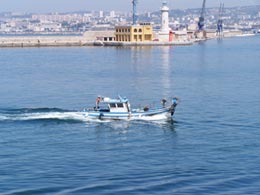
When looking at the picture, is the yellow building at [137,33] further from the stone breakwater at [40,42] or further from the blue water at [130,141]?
the blue water at [130,141]

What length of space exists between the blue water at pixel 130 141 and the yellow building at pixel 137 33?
117 ft

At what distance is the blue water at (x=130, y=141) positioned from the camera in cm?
1227

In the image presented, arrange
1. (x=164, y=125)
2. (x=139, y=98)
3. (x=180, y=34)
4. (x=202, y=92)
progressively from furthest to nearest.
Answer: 1. (x=180, y=34)
2. (x=202, y=92)
3. (x=139, y=98)
4. (x=164, y=125)

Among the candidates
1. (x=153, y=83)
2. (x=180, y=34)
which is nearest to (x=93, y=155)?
(x=153, y=83)

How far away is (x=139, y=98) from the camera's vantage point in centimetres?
2319

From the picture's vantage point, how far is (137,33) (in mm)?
64938

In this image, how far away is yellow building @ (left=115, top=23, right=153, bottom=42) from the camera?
64750mm

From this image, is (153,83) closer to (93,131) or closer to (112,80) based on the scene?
(112,80)

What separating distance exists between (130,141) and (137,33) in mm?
49672

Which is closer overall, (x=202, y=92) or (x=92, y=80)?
(x=202, y=92)

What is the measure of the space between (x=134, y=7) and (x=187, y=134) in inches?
2164

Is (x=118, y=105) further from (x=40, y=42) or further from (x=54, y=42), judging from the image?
(x=54, y=42)

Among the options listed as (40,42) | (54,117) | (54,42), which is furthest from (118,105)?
(54,42)

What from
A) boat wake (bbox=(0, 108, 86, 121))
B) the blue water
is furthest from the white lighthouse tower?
boat wake (bbox=(0, 108, 86, 121))
